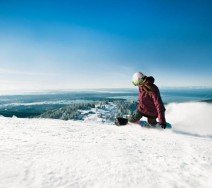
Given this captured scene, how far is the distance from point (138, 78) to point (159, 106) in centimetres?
142

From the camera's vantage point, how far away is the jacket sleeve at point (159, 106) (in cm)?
928

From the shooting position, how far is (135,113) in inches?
429

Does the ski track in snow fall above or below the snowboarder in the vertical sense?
below

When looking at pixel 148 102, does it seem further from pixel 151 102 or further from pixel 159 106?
pixel 159 106

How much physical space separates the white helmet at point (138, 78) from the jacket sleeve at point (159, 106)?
70cm

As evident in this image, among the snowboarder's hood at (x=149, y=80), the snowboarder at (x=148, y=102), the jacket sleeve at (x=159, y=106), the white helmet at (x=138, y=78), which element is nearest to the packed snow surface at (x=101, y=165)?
the jacket sleeve at (x=159, y=106)

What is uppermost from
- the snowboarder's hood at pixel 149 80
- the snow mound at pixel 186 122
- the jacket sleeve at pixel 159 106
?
the snowboarder's hood at pixel 149 80

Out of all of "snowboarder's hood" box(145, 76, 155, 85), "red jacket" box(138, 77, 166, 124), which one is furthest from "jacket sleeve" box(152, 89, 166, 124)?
"snowboarder's hood" box(145, 76, 155, 85)

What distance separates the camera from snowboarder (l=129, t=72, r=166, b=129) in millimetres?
9367

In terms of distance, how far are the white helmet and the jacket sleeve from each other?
70 cm

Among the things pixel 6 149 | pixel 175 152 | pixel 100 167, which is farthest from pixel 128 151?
pixel 6 149

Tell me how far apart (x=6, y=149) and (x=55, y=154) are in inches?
36.2

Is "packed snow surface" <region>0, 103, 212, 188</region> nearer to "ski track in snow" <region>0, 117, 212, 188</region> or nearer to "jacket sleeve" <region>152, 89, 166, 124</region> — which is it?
"ski track in snow" <region>0, 117, 212, 188</region>

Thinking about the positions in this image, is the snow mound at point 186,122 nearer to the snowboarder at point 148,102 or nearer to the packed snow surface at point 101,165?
the snowboarder at point 148,102
